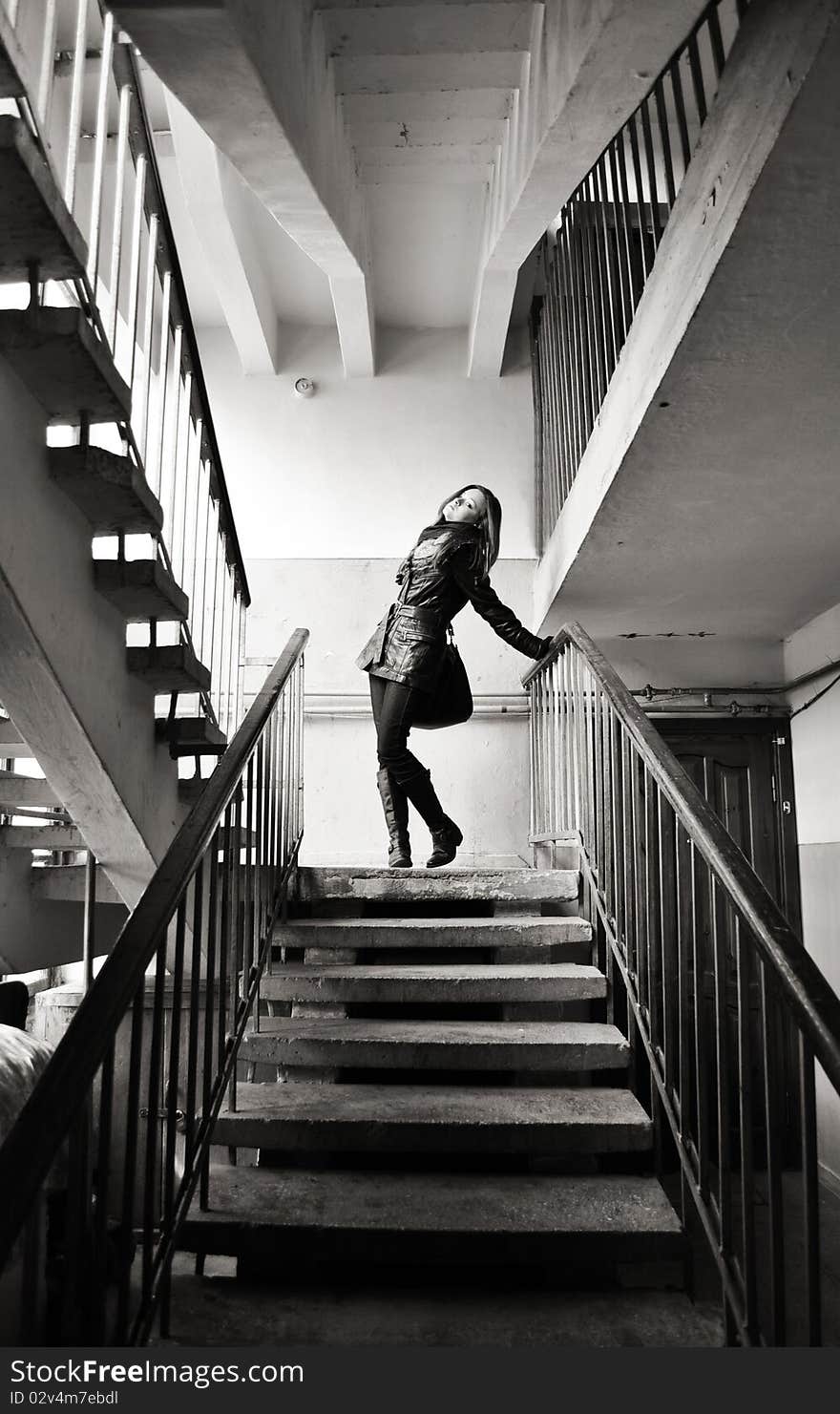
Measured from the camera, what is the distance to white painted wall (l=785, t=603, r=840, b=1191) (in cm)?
488

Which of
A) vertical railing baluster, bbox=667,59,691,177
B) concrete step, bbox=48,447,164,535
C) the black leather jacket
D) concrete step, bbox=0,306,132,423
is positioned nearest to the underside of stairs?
the black leather jacket

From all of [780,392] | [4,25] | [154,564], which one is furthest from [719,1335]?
[4,25]

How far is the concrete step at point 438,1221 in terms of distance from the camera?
2.14 m

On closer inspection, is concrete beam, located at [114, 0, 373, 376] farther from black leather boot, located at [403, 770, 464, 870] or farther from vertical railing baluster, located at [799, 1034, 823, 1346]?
vertical railing baluster, located at [799, 1034, 823, 1346]

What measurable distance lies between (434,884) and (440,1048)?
34.3 inches

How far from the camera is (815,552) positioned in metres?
4.16

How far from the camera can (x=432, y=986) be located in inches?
118

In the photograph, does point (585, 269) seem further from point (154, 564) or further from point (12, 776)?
point (12, 776)

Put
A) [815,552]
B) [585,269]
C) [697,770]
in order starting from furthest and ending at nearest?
[697,770] → [585,269] → [815,552]

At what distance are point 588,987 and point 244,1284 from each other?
1289 mm

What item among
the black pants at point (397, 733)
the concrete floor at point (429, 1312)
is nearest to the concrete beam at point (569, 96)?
the black pants at point (397, 733)

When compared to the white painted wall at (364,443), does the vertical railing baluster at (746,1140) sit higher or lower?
lower

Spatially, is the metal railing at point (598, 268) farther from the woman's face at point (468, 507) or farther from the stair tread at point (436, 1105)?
the stair tread at point (436, 1105)

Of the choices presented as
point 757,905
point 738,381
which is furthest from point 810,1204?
point 738,381
